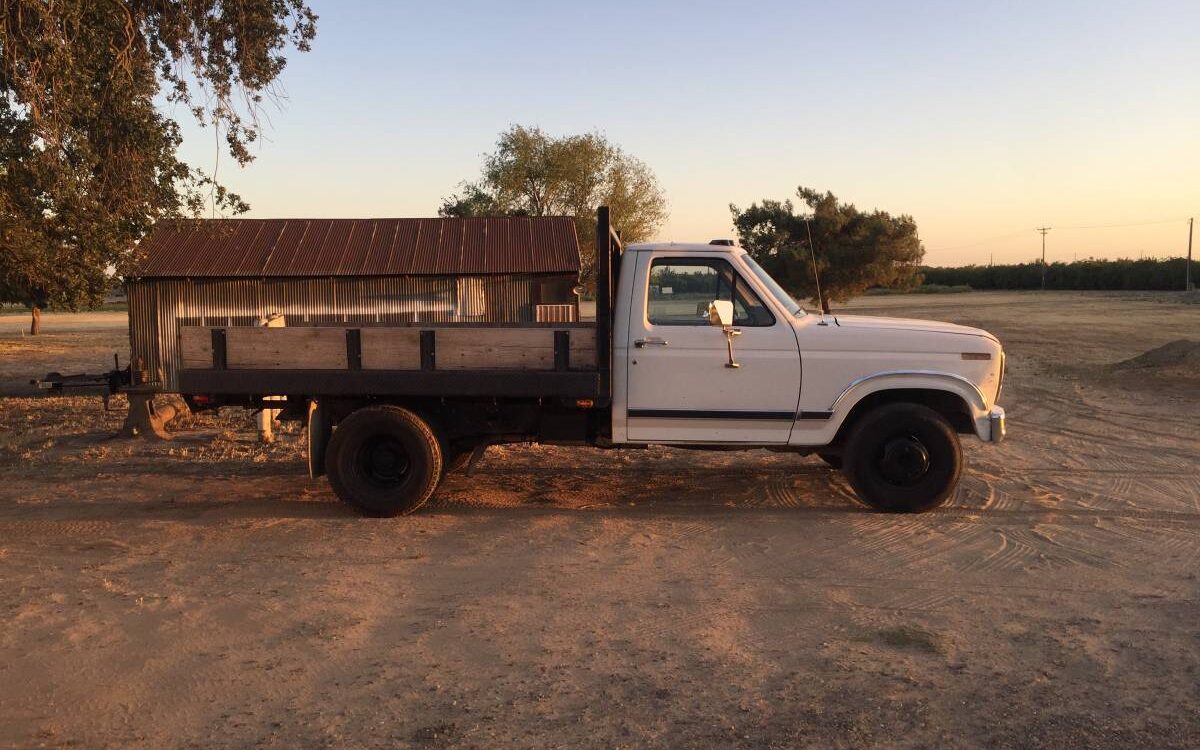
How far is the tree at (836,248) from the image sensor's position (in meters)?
28.4

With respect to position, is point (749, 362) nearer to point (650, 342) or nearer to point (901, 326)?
point (650, 342)

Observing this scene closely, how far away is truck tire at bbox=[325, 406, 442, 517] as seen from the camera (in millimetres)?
7301

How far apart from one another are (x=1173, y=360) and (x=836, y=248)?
12805 mm

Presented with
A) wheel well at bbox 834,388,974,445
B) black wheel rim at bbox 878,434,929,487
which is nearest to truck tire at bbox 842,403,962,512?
black wheel rim at bbox 878,434,929,487

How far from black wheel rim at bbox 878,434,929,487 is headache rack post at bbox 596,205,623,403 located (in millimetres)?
2189

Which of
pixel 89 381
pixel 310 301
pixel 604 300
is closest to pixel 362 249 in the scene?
pixel 310 301

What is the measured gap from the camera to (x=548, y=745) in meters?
3.64

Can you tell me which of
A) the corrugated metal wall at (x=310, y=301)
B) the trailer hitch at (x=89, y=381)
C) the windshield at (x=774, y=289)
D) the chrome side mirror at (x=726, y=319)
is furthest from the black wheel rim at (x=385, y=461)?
the corrugated metal wall at (x=310, y=301)

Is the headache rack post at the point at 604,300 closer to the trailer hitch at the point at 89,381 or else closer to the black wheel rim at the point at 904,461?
the black wheel rim at the point at 904,461

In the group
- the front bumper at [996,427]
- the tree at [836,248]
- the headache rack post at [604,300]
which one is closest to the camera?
the headache rack post at [604,300]

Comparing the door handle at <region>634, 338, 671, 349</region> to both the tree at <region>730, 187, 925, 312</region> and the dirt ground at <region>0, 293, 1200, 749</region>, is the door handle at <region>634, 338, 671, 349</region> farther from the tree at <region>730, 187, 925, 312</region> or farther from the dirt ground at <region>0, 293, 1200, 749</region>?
the tree at <region>730, 187, 925, 312</region>

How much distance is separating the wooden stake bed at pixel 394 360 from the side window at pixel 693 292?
23.2 inches

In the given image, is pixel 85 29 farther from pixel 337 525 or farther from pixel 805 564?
pixel 805 564

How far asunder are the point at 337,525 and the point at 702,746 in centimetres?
429
